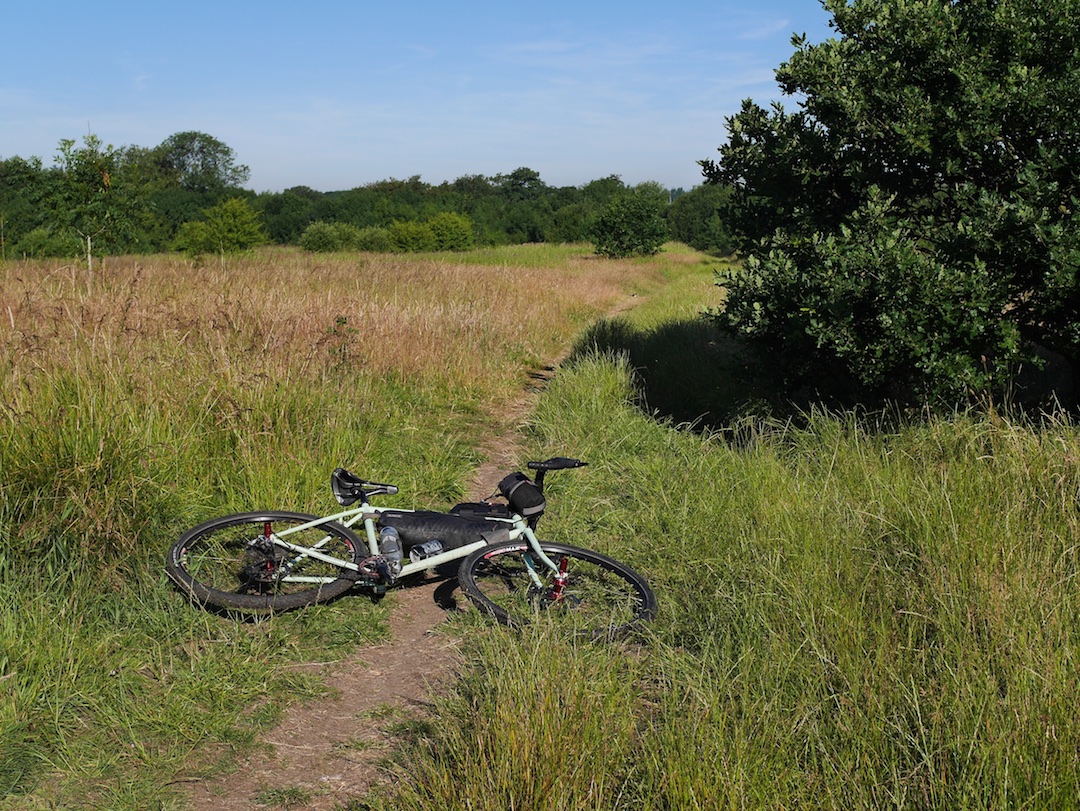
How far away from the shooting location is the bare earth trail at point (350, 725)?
309cm

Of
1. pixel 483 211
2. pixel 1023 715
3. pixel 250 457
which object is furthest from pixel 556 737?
pixel 483 211

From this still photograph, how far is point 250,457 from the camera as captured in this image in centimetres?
561

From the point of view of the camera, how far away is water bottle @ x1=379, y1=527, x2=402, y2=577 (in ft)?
14.8

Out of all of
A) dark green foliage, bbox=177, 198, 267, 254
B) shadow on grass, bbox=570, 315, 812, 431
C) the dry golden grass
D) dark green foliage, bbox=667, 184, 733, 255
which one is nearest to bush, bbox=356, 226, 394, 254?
dark green foliage, bbox=177, 198, 267, 254

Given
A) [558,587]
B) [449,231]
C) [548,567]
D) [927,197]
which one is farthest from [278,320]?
[449,231]

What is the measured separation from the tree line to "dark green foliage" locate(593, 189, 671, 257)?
68 mm

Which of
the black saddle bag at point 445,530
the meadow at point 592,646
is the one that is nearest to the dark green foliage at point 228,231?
the meadow at point 592,646

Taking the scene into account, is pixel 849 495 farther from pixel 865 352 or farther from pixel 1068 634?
pixel 1068 634

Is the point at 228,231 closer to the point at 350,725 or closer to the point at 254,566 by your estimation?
the point at 254,566

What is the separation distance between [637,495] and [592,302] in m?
15.2

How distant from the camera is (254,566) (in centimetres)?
446

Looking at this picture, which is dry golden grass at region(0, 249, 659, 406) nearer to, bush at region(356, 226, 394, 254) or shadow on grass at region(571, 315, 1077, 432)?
shadow on grass at region(571, 315, 1077, 432)

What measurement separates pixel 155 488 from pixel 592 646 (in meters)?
2.78

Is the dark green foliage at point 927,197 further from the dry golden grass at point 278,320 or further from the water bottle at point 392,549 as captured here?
the dry golden grass at point 278,320
